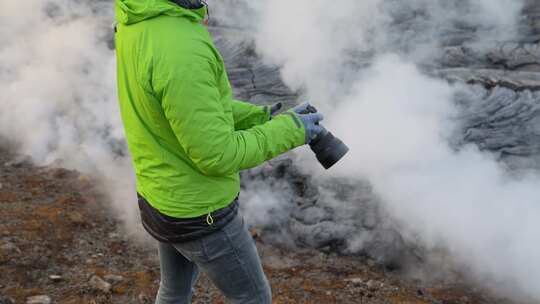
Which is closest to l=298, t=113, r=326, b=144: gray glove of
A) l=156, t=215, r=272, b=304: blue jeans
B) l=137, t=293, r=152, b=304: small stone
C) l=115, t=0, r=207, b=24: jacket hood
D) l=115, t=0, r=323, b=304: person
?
l=115, t=0, r=323, b=304: person

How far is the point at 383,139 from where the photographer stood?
184 inches

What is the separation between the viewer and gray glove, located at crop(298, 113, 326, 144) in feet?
7.13

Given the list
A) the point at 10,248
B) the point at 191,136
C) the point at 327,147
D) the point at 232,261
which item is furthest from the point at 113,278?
the point at 191,136

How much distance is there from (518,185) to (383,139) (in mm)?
1022

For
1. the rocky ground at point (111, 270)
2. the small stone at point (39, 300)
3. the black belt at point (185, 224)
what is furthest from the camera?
the rocky ground at point (111, 270)

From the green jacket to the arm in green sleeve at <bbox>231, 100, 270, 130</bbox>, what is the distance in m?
0.32

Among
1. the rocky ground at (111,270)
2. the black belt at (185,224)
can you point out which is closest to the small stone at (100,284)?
the rocky ground at (111,270)

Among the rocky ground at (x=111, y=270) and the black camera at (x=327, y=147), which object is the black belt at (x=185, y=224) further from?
the rocky ground at (x=111, y=270)

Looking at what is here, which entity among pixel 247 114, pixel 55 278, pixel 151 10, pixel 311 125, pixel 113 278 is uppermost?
pixel 151 10

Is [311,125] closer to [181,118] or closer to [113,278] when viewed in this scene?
[181,118]

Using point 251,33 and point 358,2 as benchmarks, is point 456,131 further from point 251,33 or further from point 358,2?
point 251,33

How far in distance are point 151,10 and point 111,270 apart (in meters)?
2.43

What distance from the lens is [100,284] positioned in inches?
146

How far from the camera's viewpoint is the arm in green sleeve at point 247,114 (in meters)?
2.44
